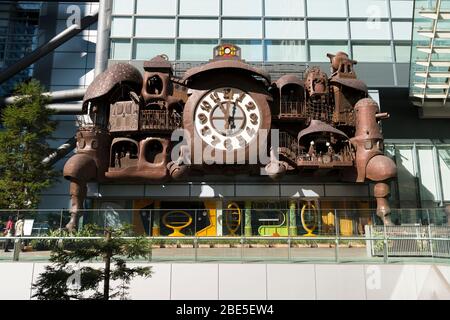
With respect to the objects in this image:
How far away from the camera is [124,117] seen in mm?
20766

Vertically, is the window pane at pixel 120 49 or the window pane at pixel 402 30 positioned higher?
the window pane at pixel 402 30

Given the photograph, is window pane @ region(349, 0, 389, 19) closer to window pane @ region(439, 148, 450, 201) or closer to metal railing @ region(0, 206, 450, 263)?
window pane @ region(439, 148, 450, 201)

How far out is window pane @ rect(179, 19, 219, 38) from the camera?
2562 centimetres

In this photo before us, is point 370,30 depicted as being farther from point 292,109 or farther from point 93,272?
point 93,272

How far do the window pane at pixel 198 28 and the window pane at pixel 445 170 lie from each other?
52.9ft

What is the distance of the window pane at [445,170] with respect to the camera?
2508cm

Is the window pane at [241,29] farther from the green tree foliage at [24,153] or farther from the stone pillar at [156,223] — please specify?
the stone pillar at [156,223]

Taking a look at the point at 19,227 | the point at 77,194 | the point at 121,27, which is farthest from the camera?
the point at 121,27

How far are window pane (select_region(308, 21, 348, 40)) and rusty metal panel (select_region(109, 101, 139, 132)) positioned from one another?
40.8ft

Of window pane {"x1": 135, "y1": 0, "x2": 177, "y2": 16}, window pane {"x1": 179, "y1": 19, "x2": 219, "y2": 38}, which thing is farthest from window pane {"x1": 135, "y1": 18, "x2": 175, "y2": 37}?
window pane {"x1": 179, "y1": 19, "x2": 219, "y2": 38}

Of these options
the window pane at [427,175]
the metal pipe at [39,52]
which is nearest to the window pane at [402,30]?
the window pane at [427,175]

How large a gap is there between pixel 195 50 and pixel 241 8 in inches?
170

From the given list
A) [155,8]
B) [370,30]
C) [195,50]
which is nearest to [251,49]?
[195,50]
